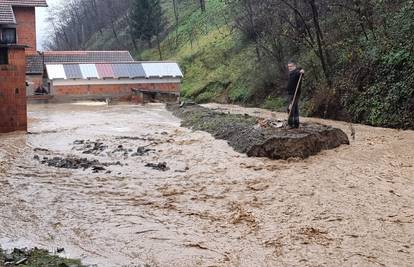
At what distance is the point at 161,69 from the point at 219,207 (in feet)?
110

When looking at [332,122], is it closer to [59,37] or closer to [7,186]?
[7,186]

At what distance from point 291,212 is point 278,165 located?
3.73m

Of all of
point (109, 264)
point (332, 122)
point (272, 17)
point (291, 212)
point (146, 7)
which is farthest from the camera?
point (146, 7)

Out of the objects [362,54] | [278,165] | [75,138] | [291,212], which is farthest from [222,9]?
[291,212]

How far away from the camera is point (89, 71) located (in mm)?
41062

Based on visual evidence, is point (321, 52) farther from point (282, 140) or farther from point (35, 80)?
point (35, 80)

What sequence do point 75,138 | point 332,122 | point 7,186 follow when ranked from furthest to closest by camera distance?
point 332,122 → point 75,138 → point 7,186

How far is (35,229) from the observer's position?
837 cm

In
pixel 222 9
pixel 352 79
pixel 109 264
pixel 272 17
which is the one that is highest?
pixel 222 9

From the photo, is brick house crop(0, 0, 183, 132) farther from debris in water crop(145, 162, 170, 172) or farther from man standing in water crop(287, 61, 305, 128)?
debris in water crop(145, 162, 170, 172)

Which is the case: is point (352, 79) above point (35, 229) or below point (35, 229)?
above

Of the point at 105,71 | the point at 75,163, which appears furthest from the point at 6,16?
the point at 75,163

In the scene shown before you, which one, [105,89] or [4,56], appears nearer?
[4,56]

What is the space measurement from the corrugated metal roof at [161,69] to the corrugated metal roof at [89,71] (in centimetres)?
389
